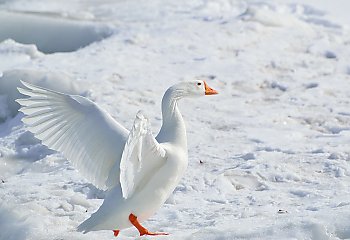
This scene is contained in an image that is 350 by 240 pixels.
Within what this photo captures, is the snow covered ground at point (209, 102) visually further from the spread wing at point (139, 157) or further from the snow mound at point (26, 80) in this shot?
the spread wing at point (139, 157)

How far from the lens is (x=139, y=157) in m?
3.64

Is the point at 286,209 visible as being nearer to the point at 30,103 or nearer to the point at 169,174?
the point at 169,174

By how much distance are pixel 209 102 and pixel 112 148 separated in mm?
2856

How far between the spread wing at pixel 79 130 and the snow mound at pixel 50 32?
437 centimetres

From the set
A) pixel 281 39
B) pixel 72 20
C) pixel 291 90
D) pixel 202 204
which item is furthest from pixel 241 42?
pixel 202 204

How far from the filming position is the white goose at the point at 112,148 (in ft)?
13.2

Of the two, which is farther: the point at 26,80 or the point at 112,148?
the point at 26,80

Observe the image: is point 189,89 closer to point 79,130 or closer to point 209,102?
point 79,130

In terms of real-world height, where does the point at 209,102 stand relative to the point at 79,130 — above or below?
below

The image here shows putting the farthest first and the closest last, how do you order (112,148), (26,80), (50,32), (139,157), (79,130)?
(50,32) → (26,80) → (79,130) → (112,148) → (139,157)

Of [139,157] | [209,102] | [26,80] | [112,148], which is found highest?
[139,157]

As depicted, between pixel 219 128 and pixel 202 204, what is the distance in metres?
1.58

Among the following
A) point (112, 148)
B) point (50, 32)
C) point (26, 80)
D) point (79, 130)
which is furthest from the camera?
point (50, 32)

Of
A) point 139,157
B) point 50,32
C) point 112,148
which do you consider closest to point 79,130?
point 112,148
